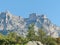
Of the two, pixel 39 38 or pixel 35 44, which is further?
pixel 39 38

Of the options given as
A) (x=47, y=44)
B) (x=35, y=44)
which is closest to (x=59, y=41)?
(x=47, y=44)

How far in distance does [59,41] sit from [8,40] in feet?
74.8

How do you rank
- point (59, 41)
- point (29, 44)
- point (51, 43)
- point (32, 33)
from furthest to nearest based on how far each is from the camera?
1. point (32, 33)
2. point (59, 41)
3. point (51, 43)
4. point (29, 44)

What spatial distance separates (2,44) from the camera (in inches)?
1905

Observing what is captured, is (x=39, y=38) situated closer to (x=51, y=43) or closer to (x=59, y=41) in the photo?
(x=59, y=41)

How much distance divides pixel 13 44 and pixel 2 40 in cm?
271

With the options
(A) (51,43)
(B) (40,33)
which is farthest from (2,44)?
(B) (40,33)

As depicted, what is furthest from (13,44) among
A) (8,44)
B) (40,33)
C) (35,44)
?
(40,33)

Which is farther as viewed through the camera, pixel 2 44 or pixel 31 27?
pixel 31 27

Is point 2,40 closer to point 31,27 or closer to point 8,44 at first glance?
point 8,44

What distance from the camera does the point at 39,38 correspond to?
74.6 meters

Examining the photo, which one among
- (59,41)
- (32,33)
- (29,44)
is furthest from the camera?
(32,33)

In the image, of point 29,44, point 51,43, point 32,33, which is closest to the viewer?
point 29,44

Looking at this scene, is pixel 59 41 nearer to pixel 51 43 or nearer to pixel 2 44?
pixel 51 43
